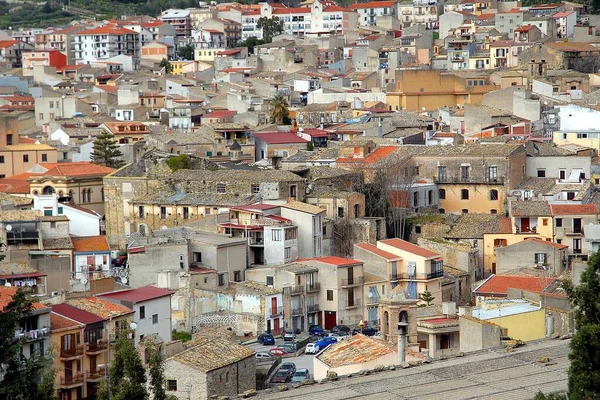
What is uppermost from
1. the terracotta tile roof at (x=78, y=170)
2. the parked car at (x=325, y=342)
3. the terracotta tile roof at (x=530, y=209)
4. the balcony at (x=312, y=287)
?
the terracotta tile roof at (x=78, y=170)

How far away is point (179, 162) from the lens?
215ft

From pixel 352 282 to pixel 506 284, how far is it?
4901mm

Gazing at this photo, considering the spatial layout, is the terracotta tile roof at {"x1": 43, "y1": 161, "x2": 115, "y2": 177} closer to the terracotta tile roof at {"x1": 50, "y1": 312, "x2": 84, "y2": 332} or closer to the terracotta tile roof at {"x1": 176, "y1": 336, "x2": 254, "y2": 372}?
the terracotta tile roof at {"x1": 50, "y1": 312, "x2": 84, "y2": 332}

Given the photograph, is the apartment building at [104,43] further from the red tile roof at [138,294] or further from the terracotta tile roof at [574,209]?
the red tile roof at [138,294]

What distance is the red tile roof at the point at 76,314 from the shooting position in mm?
41875

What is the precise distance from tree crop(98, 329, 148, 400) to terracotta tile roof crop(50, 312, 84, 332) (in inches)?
264

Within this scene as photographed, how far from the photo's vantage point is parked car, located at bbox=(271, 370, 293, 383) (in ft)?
136

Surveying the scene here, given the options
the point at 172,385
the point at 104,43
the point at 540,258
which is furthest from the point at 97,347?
the point at 104,43

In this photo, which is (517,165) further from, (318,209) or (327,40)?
(327,40)

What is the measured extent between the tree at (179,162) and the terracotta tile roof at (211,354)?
24467 millimetres

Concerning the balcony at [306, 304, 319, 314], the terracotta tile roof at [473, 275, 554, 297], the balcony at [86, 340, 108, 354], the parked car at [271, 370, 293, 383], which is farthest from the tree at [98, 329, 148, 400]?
the terracotta tile roof at [473, 275, 554, 297]

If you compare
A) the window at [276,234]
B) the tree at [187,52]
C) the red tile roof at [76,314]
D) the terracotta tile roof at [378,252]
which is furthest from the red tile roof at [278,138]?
the tree at [187,52]

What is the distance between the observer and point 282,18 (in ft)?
456

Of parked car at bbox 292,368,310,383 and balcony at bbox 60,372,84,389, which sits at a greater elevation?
balcony at bbox 60,372,84,389
